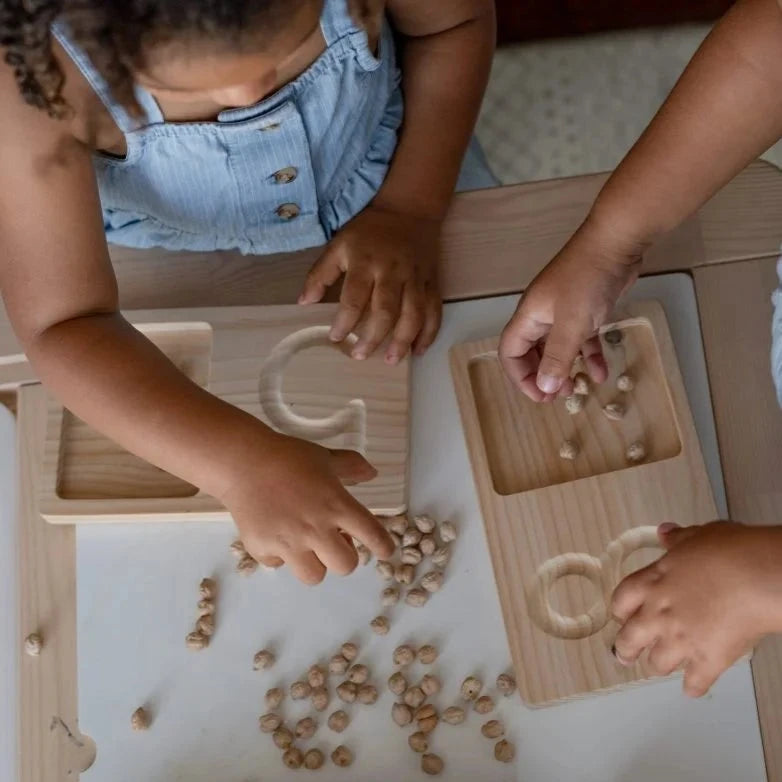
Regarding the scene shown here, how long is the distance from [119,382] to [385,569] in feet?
0.72

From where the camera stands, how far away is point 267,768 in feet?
2.14

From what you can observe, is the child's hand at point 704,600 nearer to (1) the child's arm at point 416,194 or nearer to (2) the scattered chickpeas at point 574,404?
(2) the scattered chickpeas at point 574,404

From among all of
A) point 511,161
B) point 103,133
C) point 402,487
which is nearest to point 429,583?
point 402,487

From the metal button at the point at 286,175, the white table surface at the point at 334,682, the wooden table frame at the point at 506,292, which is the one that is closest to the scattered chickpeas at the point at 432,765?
the white table surface at the point at 334,682

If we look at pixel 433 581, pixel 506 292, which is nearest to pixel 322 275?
pixel 506 292

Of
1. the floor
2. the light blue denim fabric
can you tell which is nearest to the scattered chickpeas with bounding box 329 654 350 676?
the light blue denim fabric

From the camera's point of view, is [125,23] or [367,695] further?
[367,695]

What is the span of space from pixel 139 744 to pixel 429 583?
22cm

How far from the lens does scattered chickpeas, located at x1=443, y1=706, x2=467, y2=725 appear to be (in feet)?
2.14

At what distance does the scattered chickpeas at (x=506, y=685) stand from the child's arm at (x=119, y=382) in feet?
0.40

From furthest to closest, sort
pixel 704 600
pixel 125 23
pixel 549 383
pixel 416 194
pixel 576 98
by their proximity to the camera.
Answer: pixel 576 98
pixel 416 194
pixel 549 383
pixel 704 600
pixel 125 23

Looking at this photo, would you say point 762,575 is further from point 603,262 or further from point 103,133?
point 103,133

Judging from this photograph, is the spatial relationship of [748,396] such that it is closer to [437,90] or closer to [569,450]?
[569,450]

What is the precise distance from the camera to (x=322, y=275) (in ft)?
2.47
